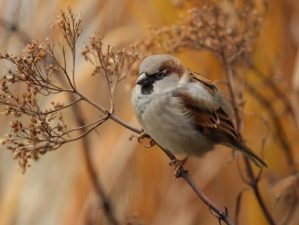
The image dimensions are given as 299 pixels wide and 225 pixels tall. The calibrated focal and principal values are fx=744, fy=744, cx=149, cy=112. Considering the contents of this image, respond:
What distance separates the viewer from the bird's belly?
1.67 metres

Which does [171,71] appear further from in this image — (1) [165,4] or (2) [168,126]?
(1) [165,4]

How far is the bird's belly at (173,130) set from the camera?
1673 millimetres

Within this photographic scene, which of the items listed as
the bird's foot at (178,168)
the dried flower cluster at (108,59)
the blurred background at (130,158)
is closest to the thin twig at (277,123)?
the blurred background at (130,158)

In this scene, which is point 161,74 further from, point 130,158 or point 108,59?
point 130,158

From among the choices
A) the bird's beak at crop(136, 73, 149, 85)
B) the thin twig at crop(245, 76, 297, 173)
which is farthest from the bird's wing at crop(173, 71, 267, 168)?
the thin twig at crop(245, 76, 297, 173)

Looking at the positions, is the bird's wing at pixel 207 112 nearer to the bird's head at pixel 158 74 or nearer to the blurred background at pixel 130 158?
the bird's head at pixel 158 74

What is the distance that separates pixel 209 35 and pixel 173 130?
241mm

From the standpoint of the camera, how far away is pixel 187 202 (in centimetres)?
248

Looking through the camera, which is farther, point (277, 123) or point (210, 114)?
point (277, 123)

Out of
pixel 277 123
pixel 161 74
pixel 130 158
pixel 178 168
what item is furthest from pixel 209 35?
pixel 130 158

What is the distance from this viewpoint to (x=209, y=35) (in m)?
1.75

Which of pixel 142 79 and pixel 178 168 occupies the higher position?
pixel 142 79

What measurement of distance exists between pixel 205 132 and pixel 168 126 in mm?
103

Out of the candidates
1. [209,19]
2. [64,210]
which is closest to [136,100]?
[209,19]
